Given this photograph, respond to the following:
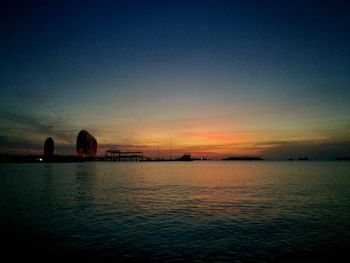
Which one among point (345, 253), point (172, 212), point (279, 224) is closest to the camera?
point (345, 253)

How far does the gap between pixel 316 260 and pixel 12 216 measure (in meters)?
23.5

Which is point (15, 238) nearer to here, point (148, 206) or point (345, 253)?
point (148, 206)

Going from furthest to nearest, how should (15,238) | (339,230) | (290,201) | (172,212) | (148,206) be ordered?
(290,201) → (148,206) → (172,212) → (339,230) → (15,238)

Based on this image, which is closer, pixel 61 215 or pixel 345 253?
pixel 345 253

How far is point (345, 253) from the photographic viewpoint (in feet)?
52.2

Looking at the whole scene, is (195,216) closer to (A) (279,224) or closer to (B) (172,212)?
(B) (172,212)

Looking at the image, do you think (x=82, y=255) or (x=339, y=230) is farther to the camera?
(x=339, y=230)

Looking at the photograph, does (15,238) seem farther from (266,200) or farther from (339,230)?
(266,200)

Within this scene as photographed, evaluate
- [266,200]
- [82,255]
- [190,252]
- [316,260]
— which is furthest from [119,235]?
[266,200]

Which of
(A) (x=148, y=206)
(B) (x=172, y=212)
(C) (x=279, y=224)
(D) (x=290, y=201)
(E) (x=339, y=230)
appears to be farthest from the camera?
(D) (x=290, y=201)

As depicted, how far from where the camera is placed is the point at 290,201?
35969 mm

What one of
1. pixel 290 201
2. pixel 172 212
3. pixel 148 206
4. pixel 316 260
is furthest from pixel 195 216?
pixel 290 201

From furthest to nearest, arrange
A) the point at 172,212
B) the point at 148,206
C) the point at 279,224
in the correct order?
the point at 148,206, the point at 172,212, the point at 279,224

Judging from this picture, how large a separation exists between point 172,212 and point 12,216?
1378 centimetres
